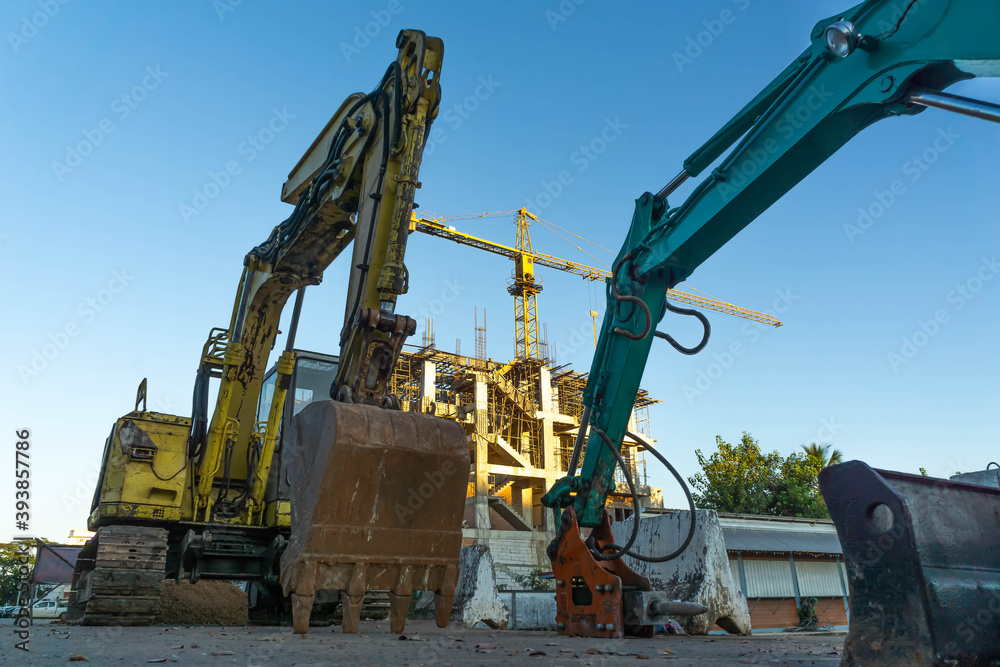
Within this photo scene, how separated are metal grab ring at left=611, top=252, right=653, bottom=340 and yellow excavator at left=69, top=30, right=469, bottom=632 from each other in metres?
2.17

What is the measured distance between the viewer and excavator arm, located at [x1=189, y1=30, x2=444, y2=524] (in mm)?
5062

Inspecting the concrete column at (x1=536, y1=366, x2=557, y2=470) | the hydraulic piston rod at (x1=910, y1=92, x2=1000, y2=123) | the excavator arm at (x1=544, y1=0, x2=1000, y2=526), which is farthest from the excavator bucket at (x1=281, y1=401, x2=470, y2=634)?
the concrete column at (x1=536, y1=366, x2=557, y2=470)

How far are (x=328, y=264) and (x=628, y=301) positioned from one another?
12.9ft

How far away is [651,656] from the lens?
4.36 meters

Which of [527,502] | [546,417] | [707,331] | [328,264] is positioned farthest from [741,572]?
[527,502]

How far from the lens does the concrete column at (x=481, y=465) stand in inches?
1203

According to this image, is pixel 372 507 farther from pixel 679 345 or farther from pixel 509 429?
pixel 509 429

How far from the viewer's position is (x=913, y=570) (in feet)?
9.25

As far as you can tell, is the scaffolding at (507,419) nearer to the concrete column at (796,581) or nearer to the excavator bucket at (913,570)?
the concrete column at (796,581)

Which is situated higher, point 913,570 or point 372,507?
point 372,507

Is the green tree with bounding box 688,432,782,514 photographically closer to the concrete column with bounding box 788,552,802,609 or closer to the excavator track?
the concrete column with bounding box 788,552,802,609

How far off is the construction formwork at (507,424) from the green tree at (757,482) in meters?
4.06

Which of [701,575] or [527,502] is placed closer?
[701,575]

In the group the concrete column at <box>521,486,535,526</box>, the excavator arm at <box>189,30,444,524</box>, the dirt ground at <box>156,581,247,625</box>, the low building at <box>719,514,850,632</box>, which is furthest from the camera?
the concrete column at <box>521,486,535,526</box>
